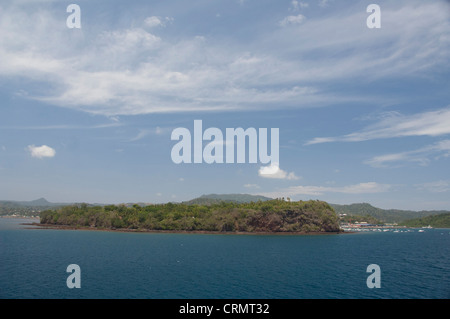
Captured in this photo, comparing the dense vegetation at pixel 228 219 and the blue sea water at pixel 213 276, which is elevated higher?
the blue sea water at pixel 213 276

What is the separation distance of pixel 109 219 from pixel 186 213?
157 feet

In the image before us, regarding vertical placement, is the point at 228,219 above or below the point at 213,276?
below

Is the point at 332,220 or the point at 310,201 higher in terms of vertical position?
the point at 310,201

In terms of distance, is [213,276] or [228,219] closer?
[213,276]

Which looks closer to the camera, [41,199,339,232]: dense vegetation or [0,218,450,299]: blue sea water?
[0,218,450,299]: blue sea water

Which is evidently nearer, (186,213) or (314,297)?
(314,297)

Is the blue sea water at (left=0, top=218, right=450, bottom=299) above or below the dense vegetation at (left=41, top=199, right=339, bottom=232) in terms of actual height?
above

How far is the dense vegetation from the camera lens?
16475 cm

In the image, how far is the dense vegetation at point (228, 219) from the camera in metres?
165

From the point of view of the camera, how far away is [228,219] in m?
166
